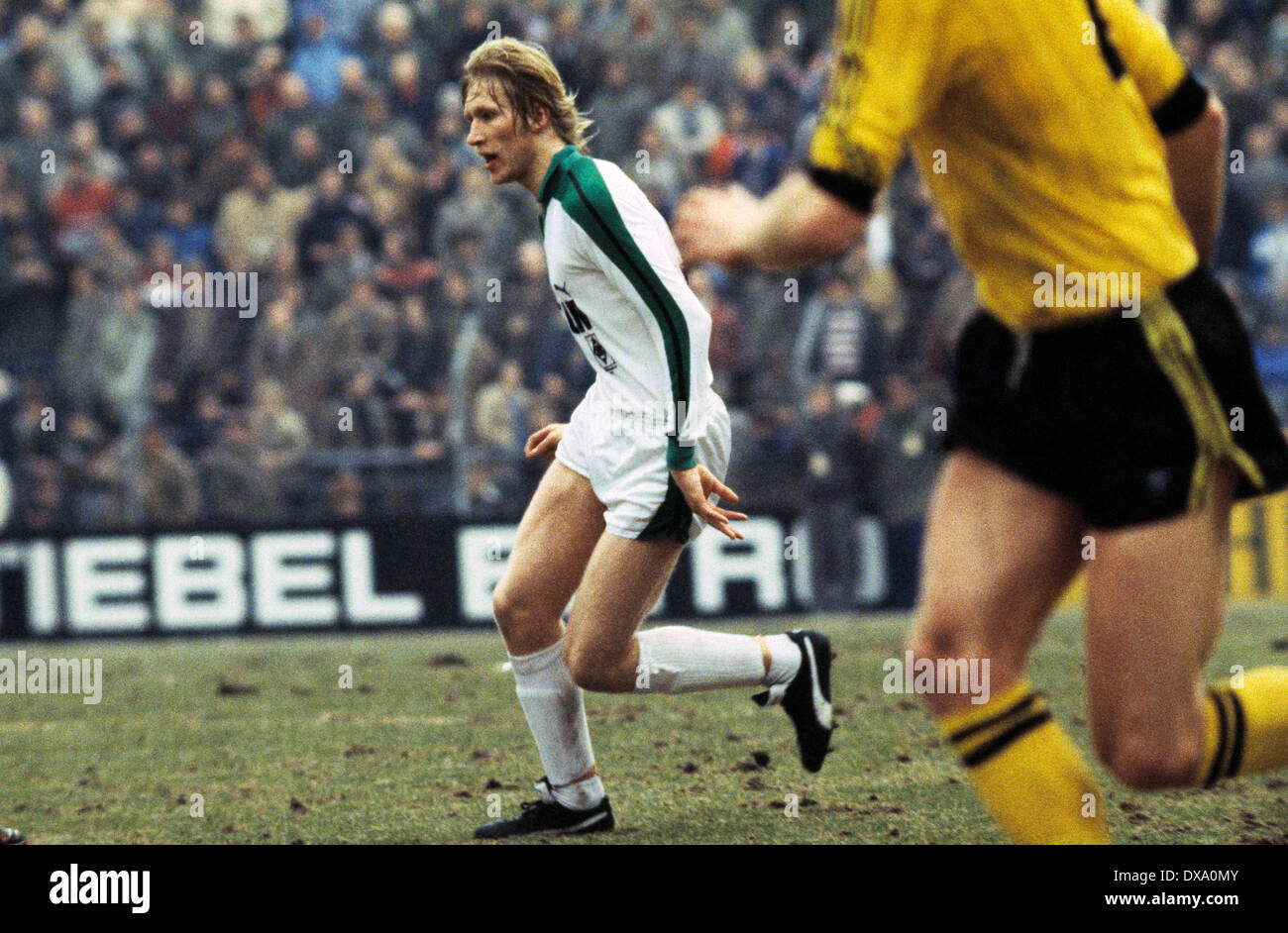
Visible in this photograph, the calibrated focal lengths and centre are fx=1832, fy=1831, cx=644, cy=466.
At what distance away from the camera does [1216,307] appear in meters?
3.94

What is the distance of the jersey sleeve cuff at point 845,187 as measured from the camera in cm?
351

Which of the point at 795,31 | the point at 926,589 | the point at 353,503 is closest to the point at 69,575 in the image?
the point at 353,503

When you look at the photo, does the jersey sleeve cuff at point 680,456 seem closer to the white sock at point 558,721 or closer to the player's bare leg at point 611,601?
the player's bare leg at point 611,601

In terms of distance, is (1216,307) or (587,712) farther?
(587,712)

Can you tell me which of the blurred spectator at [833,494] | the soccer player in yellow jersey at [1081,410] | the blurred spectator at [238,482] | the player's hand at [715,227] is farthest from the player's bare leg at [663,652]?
the blurred spectator at [238,482]

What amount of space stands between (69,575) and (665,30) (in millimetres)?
6330

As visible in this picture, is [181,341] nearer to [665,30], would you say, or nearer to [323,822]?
[665,30]

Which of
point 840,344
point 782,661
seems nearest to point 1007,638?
point 782,661

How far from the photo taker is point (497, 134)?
5.48 m

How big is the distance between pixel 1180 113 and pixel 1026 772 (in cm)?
150

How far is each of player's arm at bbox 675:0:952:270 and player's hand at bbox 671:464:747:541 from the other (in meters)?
1.69

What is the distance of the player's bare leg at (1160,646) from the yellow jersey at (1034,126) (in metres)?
0.51

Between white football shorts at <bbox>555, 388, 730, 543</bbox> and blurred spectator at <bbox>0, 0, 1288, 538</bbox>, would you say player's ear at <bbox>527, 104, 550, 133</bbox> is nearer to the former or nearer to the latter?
white football shorts at <bbox>555, 388, 730, 543</bbox>

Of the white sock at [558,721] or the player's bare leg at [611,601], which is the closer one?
the player's bare leg at [611,601]
